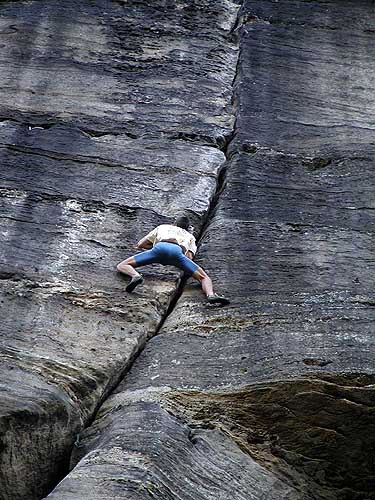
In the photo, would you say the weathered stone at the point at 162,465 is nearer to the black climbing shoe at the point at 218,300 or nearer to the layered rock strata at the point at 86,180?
the layered rock strata at the point at 86,180

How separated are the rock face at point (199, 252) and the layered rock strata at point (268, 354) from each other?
0.01 meters

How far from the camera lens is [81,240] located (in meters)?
8.12

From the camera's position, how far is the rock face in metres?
5.95

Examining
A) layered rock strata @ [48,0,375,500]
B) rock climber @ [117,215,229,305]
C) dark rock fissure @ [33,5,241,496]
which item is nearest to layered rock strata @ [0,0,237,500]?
dark rock fissure @ [33,5,241,496]

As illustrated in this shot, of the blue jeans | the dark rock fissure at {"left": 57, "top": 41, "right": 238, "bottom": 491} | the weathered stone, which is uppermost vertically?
the weathered stone

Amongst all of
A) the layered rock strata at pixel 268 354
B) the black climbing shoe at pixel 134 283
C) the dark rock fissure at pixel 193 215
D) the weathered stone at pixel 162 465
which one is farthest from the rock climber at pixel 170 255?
the weathered stone at pixel 162 465

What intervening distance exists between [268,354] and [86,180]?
3.20m

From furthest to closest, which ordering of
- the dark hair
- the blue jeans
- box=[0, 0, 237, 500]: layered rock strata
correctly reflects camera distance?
the dark hair
the blue jeans
box=[0, 0, 237, 500]: layered rock strata

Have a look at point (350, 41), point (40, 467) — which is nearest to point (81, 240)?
point (40, 467)

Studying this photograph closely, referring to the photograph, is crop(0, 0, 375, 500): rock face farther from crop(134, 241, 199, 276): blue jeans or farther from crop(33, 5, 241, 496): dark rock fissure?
crop(134, 241, 199, 276): blue jeans

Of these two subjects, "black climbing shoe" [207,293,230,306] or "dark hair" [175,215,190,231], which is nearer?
"black climbing shoe" [207,293,230,306]

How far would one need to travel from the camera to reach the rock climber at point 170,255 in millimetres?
7469

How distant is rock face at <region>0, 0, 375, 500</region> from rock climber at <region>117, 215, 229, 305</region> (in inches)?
5.7

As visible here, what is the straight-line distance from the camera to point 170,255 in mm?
7695
